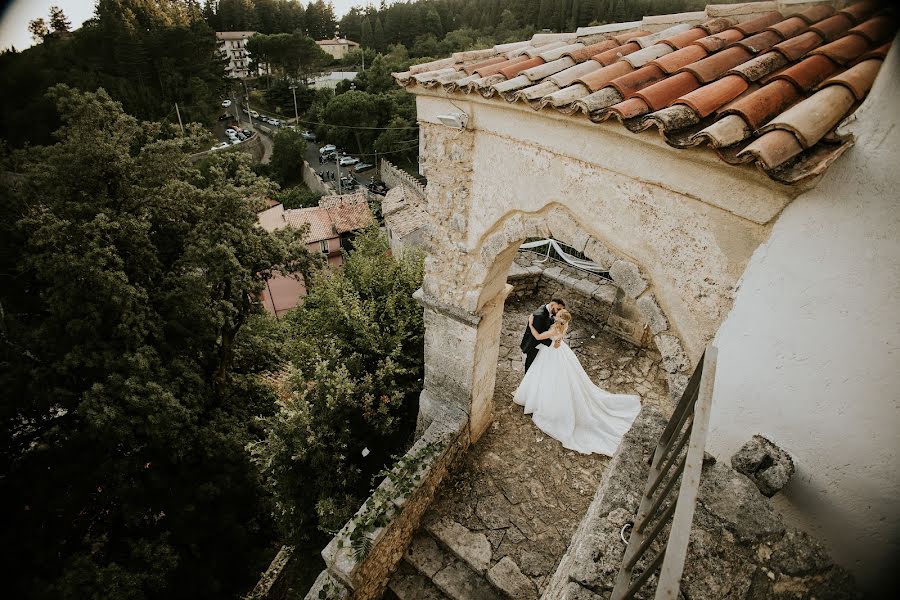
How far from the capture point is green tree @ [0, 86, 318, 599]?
740 centimetres

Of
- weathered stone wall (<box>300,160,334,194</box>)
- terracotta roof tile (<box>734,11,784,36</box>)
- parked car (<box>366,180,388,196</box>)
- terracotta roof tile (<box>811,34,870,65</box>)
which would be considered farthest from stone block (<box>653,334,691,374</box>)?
parked car (<box>366,180,388,196</box>)

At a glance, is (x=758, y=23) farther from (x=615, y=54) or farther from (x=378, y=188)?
(x=378, y=188)

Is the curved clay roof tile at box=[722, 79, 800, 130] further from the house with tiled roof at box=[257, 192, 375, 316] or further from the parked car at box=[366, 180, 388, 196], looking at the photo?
the parked car at box=[366, 180, 388, 196]

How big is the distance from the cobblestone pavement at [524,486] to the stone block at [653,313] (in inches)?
106

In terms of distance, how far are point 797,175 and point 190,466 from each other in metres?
10.9

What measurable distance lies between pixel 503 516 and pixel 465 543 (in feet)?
1.61

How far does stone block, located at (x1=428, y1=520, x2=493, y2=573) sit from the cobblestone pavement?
59mm

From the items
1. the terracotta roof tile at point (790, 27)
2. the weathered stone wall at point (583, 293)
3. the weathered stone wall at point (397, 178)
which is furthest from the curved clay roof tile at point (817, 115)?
the weathered stone wall at point (397, 178)

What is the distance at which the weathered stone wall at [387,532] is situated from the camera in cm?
402

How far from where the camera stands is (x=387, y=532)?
4.18 m

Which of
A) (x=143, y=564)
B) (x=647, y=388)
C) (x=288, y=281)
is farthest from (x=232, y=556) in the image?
(x=288, y=281)

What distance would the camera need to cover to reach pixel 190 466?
9.09 meters

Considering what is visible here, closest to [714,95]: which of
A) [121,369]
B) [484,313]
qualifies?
[484,313]

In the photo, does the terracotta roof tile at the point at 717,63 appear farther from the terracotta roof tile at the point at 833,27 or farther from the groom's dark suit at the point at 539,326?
the groom's dark suit at the point at 539,326
